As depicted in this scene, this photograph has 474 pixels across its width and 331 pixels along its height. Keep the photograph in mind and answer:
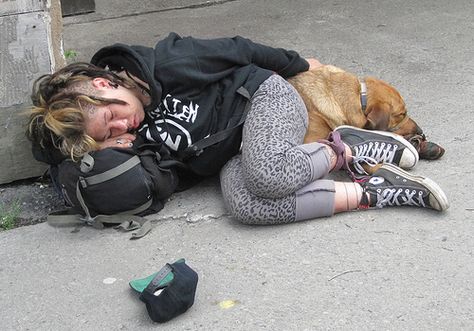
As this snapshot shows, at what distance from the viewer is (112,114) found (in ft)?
10.3

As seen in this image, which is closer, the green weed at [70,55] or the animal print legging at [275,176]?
the animal print legging at [275,176]

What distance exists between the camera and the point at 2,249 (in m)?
3.11

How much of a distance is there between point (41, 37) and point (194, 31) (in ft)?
7.98

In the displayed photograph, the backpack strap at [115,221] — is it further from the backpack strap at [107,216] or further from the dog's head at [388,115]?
the dog's head at [388,115]

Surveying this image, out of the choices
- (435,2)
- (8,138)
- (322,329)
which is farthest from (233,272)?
(435,2)

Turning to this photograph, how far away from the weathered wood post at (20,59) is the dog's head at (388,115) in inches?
64.2

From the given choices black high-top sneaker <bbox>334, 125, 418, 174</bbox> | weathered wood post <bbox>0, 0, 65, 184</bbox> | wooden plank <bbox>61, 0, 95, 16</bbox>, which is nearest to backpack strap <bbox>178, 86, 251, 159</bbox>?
black high-top sneaker <bbox>334, 125, 418, 174</bbox>

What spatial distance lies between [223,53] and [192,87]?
225 mm

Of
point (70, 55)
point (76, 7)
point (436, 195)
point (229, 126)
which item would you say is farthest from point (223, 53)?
point (76, 7)

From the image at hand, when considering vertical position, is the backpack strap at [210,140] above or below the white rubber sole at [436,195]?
above

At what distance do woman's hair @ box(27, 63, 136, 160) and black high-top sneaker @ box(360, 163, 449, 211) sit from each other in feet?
3.95

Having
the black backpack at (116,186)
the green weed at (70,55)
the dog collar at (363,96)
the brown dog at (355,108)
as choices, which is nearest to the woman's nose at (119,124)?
the black backpack at (116,186)

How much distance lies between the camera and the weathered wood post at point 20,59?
10.9ft

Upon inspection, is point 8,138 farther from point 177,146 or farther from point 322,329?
point 322,329
